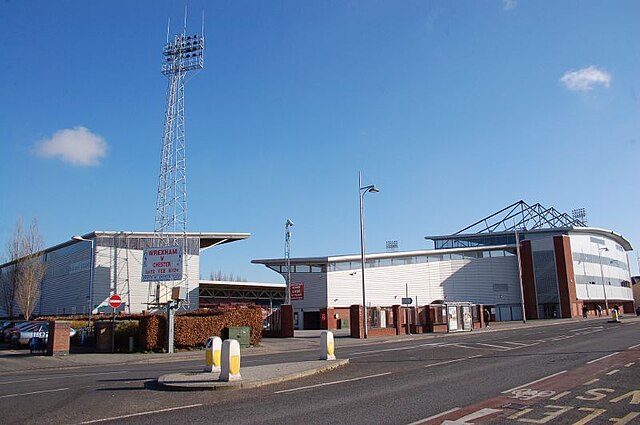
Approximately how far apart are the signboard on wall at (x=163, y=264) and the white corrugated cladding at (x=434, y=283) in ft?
88.5

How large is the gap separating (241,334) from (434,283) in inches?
1834

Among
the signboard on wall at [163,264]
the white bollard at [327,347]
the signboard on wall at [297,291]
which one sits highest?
the signboard on wall at [163,264]

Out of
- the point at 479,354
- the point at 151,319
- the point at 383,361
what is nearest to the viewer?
the point at 383,361

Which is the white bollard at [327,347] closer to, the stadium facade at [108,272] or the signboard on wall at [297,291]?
the stadium facade at [108,272]

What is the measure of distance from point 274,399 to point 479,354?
1219 cm

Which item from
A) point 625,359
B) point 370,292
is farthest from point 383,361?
point 370,292

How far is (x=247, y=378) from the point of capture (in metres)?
13.9

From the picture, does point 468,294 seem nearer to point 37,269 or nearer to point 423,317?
point 423,317

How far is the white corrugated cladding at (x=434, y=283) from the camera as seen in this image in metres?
63.6

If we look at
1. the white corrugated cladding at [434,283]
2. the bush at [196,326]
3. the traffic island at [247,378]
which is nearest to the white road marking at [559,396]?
the traffic island at [247,378]

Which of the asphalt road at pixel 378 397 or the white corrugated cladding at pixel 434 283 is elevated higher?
the white corrugated cladding at pixel 434 283

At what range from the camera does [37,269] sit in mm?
59438

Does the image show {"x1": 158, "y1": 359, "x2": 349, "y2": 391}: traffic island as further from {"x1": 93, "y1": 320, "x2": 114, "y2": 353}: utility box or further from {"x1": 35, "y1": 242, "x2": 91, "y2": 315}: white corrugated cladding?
{"x1": 35, "y1": 242, "x2": 91, "y2": 315}: white corrugated cladding

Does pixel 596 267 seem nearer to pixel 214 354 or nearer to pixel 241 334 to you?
pixel 241 334
